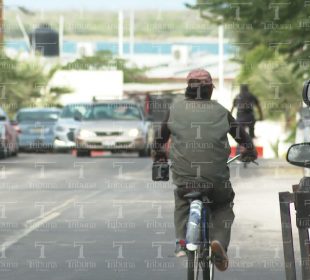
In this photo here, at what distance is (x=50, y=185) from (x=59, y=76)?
51.6 metres

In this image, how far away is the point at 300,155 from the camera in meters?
8.61

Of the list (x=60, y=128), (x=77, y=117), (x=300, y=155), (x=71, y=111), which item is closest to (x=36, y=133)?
(x=71, y=111)

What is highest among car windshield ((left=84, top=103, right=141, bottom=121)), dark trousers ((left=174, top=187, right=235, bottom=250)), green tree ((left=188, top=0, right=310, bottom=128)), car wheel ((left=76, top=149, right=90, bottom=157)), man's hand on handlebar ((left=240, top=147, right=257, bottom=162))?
green tree ((left=188, top=0, right=310, bottom=128))

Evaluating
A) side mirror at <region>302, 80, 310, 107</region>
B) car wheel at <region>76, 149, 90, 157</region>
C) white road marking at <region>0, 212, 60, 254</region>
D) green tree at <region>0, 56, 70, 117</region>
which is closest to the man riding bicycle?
side mirror at <region>302, 80, 310, 107</region>

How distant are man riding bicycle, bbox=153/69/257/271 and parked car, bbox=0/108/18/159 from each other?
25.6m

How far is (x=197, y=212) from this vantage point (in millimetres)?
10055

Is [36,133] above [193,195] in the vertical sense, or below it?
A: below

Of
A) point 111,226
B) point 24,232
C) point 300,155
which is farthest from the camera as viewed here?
point 111,226

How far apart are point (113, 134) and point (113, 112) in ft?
5.30

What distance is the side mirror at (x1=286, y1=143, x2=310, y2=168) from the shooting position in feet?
28.1

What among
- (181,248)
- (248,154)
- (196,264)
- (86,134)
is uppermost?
(248,154)

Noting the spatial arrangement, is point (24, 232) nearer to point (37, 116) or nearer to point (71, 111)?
point (71, 111)

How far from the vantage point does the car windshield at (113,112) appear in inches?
1476

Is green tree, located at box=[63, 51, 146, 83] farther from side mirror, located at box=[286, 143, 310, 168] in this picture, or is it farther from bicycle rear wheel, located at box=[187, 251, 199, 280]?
side mirror, located at box=[286, 143, 310, 168]
